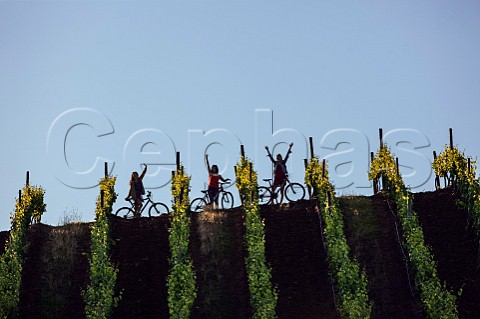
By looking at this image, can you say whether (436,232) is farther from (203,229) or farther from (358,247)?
(203,229)

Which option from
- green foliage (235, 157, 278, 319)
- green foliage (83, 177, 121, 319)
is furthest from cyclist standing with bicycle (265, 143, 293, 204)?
green foliage (83, 177, 121, 319)

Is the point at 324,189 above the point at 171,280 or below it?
above

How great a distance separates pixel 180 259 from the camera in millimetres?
33781

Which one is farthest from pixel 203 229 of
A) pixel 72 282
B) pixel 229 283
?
pixel 72 282

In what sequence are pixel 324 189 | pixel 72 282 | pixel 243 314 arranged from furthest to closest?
A: 1. pixel 324 189
2. pixel 72 282
3. pixel 243 314

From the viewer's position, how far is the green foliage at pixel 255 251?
32.0 metres

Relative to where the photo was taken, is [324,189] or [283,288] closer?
[283,288]

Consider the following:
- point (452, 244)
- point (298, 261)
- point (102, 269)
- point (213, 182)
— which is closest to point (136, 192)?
point (213, 182)

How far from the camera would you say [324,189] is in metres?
36.8

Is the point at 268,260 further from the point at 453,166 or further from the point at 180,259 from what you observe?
the point at 453,166

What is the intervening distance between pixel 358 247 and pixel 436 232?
3239mm

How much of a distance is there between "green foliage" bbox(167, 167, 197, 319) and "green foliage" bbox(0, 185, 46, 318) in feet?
19.6

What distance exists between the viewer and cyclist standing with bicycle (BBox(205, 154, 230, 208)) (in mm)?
37438

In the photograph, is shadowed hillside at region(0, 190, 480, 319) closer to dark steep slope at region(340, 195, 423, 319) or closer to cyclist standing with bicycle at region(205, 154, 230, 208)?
dark steep slope at region(340, 195, 423, 319)
